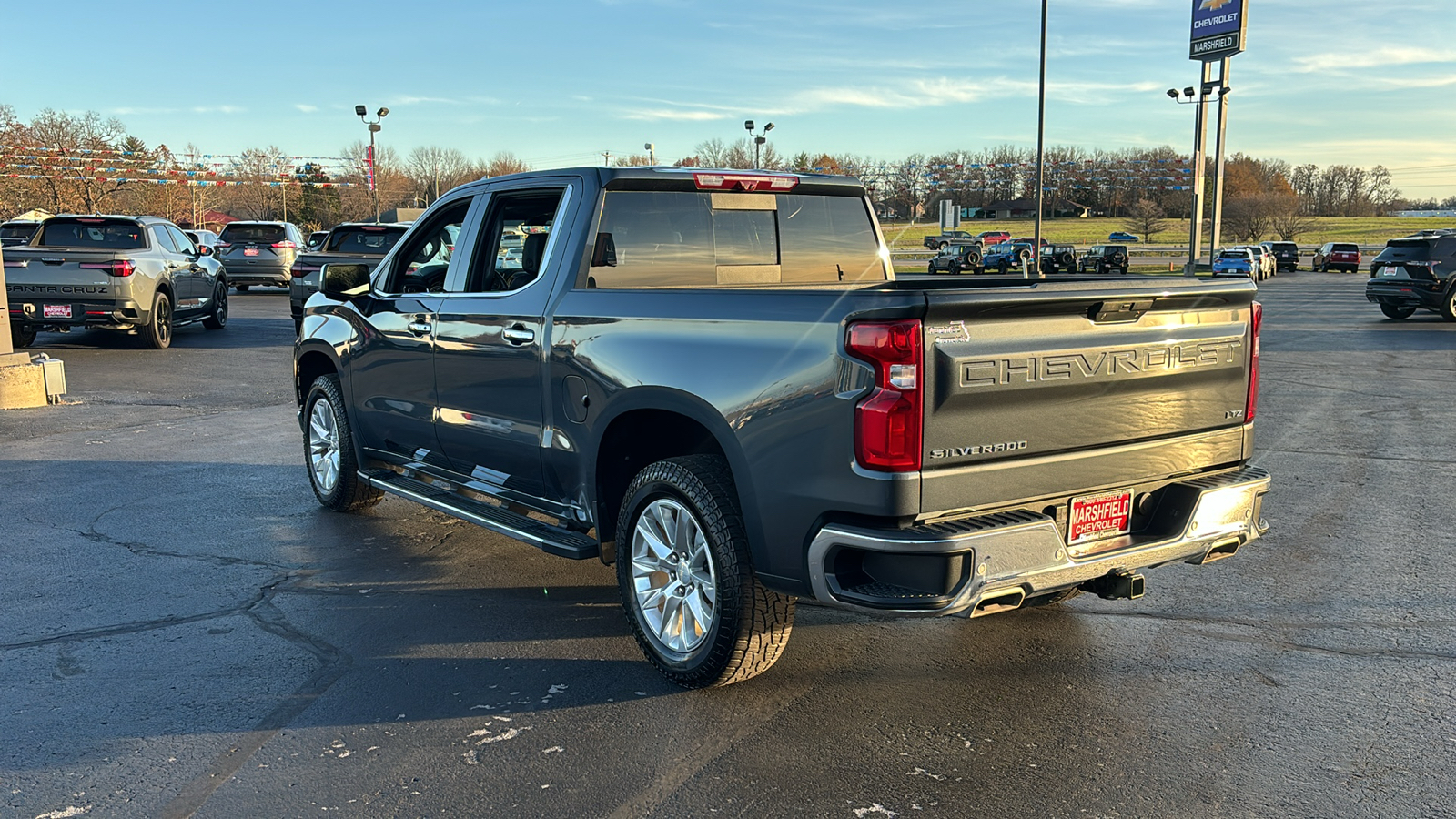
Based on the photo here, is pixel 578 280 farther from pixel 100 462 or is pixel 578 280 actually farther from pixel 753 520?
pixel 100 462

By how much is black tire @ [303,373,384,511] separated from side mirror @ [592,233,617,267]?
2.57 m

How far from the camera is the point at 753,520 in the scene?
3.99 meters

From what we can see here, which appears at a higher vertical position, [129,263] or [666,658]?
[129,263]

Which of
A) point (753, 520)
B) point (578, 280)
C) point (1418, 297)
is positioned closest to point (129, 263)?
point (578, 280)

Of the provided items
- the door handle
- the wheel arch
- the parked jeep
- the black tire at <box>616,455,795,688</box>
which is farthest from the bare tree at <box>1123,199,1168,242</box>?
the black tire at <box>616,455,795,688</box>

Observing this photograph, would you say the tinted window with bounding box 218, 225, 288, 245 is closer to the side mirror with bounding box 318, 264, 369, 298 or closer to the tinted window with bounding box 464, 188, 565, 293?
the side mirror with bounding box 318, 264, 369, 298

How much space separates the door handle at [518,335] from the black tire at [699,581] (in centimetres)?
93

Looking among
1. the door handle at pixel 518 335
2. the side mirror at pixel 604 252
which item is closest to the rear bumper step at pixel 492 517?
the door handle at pixel 518 335

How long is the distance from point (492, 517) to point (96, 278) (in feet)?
42.3

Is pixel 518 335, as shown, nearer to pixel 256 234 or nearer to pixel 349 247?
pixel 349 247

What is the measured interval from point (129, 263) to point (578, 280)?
1342 cm

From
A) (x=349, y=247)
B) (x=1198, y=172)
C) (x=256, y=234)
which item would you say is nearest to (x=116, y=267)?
(x=349, y=247)

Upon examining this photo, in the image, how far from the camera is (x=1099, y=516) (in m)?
4.05

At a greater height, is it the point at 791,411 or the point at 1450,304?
the point at 791,411
